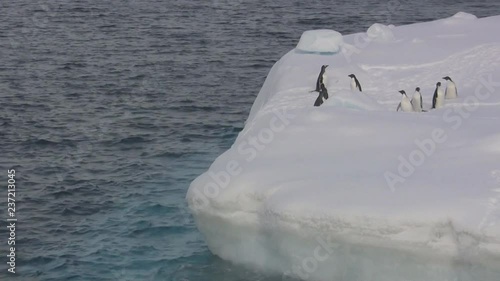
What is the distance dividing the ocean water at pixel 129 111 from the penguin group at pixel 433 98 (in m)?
6.09

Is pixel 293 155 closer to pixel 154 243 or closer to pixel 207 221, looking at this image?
pixel 207 221

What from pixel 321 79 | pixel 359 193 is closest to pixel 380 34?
pixel 321 79

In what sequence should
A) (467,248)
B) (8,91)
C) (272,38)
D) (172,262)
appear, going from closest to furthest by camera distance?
(467,248)
(172,262)
(8,91)
(272,38)

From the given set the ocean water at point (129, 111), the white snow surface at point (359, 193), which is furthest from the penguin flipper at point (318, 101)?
the ocean water at point (129, 111)

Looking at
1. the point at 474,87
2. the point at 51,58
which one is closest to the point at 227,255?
the point at 474,87

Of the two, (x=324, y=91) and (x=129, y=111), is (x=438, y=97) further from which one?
(x=129, y=111)

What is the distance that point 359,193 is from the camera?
1847 centimetres

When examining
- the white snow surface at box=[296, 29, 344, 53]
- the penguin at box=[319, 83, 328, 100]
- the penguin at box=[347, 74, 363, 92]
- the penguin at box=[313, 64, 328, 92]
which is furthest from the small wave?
the penguin at box=[347, 74, 363, 92]

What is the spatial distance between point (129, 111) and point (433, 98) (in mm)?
12624

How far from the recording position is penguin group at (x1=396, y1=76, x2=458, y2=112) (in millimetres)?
25078

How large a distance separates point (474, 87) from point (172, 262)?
10971 millimetres

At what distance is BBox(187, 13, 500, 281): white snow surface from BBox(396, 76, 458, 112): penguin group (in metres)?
0.66

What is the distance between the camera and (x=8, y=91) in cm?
3734

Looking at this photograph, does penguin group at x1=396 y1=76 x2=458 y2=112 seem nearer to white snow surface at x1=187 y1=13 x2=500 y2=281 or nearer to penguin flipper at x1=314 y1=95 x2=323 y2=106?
white snow surface at x1=187 y1=13 x2=500 y2=281
